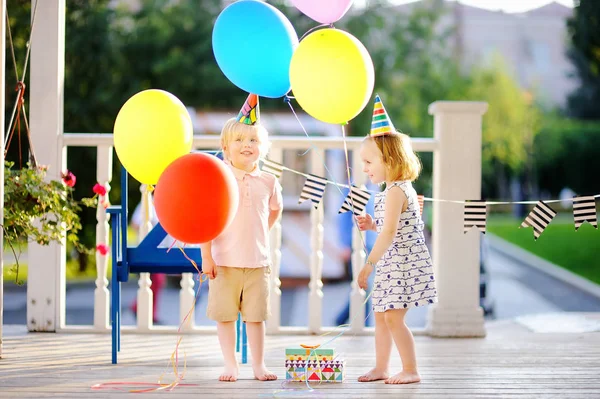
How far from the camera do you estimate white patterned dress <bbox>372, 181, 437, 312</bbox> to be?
308 centimetres

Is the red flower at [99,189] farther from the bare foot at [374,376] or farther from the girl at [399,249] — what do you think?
the bare foot at [374,376]

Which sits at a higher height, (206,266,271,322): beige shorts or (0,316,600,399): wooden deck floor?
(206,266,271,322): beige shorts

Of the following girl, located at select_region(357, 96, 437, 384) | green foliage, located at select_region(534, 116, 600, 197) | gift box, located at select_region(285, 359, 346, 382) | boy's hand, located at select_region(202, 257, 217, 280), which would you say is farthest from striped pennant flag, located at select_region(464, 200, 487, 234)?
green foliage, located at select_region(534, 116, 600, 197)

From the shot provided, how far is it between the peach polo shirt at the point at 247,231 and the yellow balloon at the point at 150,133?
0.84 feet

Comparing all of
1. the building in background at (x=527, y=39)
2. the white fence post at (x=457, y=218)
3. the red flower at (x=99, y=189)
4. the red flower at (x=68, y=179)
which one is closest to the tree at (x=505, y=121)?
the building in background at (x=527, y=39)

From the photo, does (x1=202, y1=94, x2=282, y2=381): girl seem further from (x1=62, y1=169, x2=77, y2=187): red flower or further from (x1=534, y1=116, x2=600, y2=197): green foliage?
(x1=534, y1=116, x2=600, y2=197): green foliage

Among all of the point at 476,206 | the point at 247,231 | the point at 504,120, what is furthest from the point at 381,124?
the point at 504,120

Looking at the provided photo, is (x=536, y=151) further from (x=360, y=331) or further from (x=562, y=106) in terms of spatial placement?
(x=360, y=331)

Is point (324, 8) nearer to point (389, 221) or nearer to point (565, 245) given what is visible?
point (389, 221)

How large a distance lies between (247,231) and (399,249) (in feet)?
1.89

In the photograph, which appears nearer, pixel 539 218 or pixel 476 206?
pixel 539 218

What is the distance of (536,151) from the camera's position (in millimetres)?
27594

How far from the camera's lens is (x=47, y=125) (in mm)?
4078

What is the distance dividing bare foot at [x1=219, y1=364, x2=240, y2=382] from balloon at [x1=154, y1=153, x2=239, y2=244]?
63 centimetres
